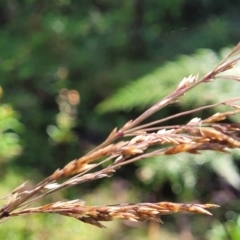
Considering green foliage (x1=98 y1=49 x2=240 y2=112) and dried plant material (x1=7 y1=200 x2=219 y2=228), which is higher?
dried plant material (x1=7 y1=200 x2=219 y2=228)

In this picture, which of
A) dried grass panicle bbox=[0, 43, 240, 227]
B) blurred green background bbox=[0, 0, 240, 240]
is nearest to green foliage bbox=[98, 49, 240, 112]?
blurred green background bbox=[0, 0, 240, 240]

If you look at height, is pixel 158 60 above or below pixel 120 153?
below

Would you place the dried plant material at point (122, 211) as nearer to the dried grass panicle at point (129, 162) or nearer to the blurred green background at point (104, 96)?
the dried grass panicle at point (129, 162)

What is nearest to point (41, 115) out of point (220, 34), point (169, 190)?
point (169, 190)

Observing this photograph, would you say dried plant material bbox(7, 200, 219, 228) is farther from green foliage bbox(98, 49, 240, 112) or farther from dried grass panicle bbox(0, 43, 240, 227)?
green foliage bbox(98, 49, 240, 112)

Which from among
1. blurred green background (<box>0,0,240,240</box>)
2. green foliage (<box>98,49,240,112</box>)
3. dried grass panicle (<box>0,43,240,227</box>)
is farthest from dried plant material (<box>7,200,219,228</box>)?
green foliage (<box>98,49,240,112</box>)

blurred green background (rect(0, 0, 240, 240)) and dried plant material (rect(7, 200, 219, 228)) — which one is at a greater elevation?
dried plant material (rect(7, 200, 219, 228))

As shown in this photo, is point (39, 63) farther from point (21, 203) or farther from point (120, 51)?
point (21, 203)

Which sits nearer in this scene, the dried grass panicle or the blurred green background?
the dried grass panicle

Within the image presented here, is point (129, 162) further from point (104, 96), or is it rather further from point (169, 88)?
point (104, 96)

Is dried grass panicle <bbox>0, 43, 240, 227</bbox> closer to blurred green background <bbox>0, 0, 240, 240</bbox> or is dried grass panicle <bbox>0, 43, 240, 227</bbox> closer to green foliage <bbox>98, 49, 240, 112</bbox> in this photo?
blurred green background <bbox>0, 0, 240, 240</bbox>
